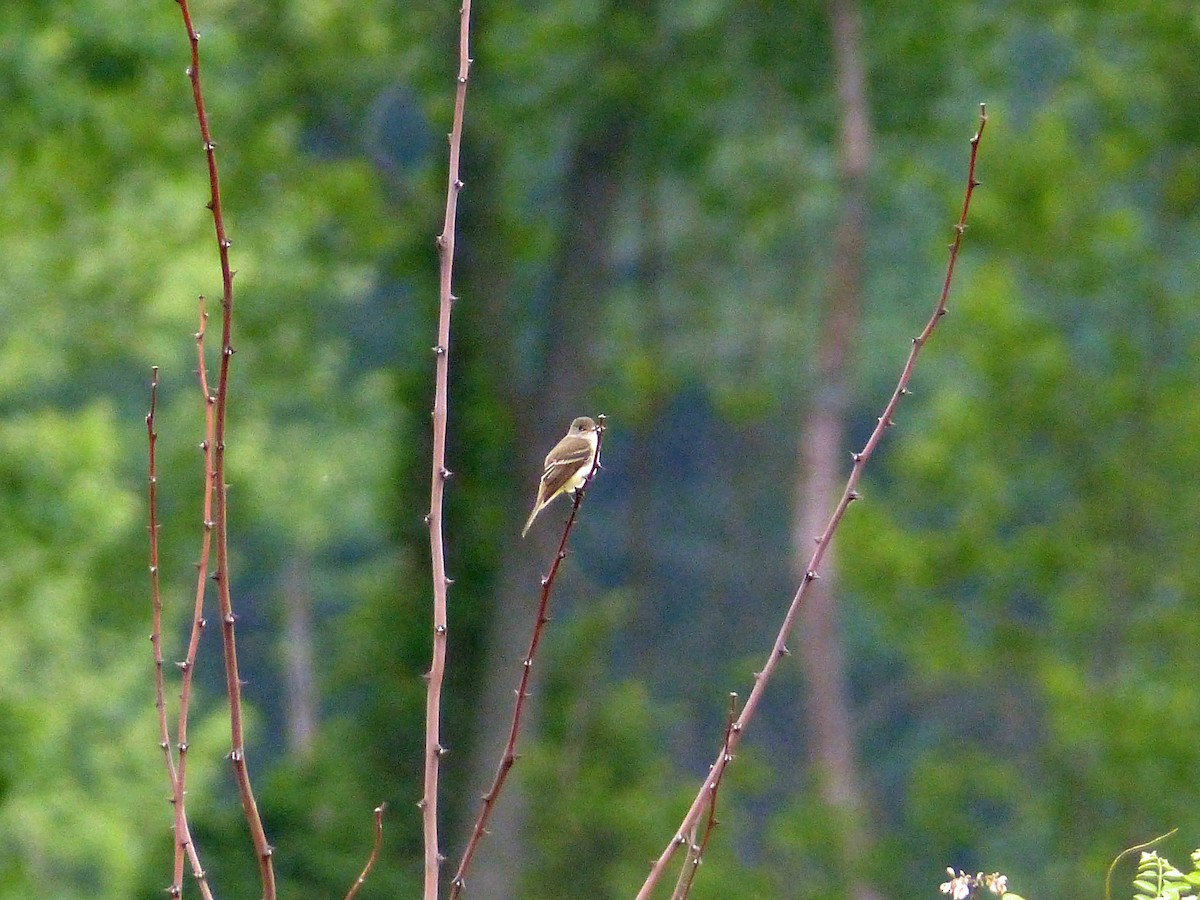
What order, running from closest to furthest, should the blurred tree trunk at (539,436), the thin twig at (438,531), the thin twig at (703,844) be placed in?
the thin twig at (703,844) < the thin twig at (438,531) < the blurred tree trunk at (539,436)

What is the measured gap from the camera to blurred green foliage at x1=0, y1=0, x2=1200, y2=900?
11.3 meters

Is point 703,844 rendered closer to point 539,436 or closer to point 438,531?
point 438,531

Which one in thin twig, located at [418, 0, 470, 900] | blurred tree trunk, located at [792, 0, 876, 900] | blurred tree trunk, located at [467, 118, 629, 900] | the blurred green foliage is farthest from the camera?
blurred tree trunk, located at [792, 0, 876, 900]

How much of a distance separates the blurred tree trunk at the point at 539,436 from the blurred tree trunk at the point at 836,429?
2052mm

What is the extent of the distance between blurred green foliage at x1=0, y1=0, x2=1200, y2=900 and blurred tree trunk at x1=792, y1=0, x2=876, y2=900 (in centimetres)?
28

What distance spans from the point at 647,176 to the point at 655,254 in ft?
8.04

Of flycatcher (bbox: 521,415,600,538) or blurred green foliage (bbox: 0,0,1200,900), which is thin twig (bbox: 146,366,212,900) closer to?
flycatcher (bbox: 521,415,600,538)

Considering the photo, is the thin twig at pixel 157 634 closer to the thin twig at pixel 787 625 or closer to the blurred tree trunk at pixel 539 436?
the thin twig at pixel 787 625

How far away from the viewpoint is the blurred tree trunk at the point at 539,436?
488 inches

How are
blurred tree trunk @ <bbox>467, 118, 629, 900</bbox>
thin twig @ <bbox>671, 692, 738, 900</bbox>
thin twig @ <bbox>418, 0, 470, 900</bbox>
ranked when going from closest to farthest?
thin twig @ <bbox>671, 692, 738, 900</bbox> → thin twig @ <bbox>418, 0, 470, 900</bbox> → blurred tree trunk @ <bbox>467, 118, 629, 900</bbox>

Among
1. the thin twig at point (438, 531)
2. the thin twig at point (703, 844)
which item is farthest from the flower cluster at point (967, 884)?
the thin twig at point (438, 531)

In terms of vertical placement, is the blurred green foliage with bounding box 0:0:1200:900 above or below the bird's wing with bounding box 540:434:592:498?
above

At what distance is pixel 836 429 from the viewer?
47.3 feet

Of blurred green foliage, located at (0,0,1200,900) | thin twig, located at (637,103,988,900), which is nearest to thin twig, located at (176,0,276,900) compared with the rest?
thin twig, located at (637,103,988,900)
